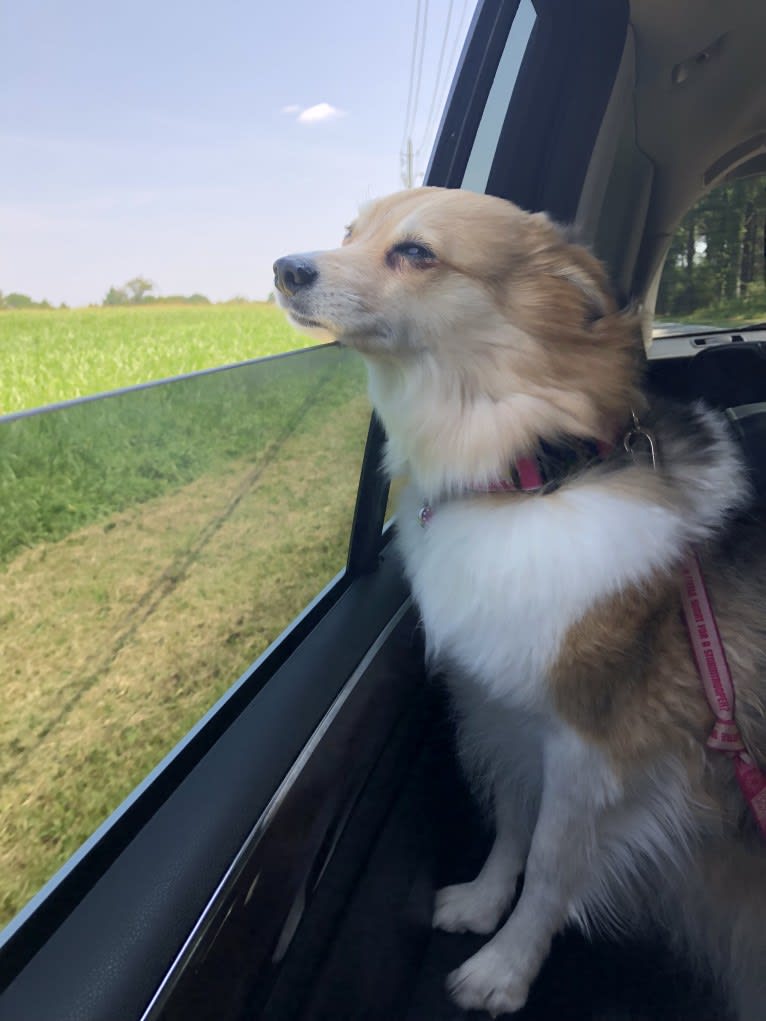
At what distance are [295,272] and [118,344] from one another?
1.20ft

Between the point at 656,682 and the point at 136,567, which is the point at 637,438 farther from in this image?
the point at 136,567

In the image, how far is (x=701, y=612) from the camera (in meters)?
1.36

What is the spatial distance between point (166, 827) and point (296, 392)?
1.16 metres

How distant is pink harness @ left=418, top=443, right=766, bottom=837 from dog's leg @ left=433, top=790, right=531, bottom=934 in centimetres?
55

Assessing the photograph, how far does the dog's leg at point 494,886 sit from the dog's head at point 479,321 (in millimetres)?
853

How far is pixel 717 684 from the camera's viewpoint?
134 cm

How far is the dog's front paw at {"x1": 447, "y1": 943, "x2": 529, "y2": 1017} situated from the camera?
1475 millimetres

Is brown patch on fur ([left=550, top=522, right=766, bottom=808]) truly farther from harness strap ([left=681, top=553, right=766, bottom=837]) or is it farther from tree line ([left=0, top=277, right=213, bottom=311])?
tree line ([left=0, top=277, right=213, bottom=311])

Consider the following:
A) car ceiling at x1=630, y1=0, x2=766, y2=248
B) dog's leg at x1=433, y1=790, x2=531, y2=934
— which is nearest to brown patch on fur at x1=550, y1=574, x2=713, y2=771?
dog's leg at x1=433, y1=790, x2=531, y2=934

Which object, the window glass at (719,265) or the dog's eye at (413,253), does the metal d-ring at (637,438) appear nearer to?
the dog's eye at (413,253)

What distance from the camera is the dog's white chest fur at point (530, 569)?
4.41 feet

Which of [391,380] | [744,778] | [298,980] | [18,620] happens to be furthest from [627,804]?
[18,620]

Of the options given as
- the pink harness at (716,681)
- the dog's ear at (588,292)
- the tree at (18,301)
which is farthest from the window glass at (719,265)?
the tree at (18,301)

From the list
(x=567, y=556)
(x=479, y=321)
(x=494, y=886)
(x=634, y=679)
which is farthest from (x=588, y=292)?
(x=494, y=886)
